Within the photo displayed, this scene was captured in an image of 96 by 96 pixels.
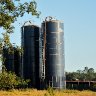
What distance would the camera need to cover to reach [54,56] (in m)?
57.0

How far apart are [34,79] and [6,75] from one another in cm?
4407

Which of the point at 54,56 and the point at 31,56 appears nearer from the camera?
the point at 54,56

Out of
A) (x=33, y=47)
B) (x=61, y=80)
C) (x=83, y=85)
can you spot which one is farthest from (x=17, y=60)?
(x=83, y=85)

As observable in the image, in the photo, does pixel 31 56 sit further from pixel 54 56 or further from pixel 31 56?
pixel 54 56

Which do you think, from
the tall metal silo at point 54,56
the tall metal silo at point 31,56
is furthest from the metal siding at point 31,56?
the tall metal silo at point 54,56

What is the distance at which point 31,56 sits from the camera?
2328 inches

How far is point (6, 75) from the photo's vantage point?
14.4m

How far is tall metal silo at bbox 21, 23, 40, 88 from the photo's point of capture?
58.5 meters

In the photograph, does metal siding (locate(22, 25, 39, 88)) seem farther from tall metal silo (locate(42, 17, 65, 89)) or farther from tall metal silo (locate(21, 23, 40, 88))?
tall metal silo (locate(42, 17, 65, 89))

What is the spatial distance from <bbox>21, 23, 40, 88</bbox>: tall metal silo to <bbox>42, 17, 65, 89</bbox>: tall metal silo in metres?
2.01

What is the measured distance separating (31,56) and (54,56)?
4738 mm

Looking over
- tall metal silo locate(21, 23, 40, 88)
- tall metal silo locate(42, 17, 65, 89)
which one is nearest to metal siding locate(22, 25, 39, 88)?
tall metal silo locate(21, 23, 40, 88)

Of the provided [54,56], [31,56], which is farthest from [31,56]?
[54,56]

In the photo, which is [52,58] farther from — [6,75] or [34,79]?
[6,75]
